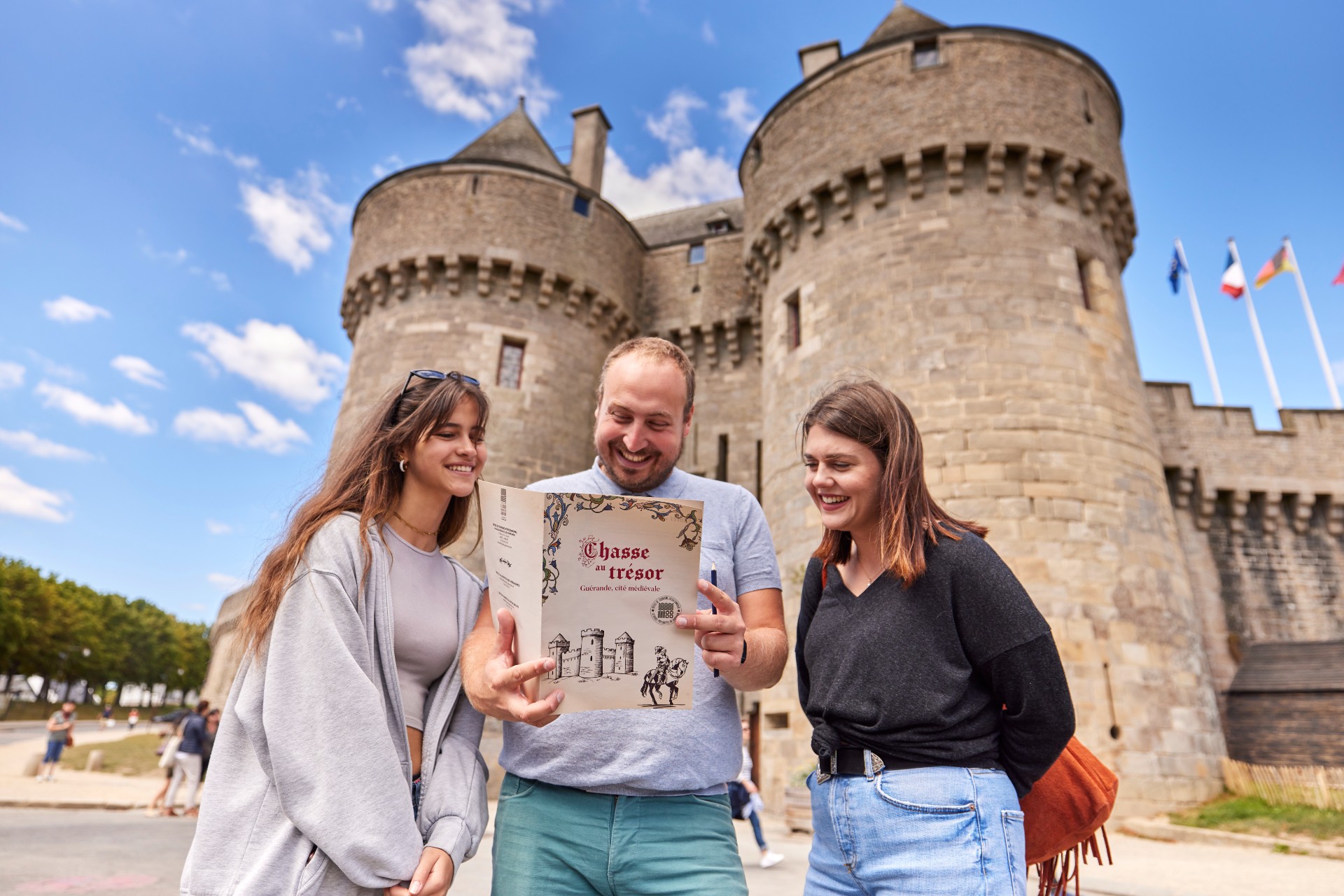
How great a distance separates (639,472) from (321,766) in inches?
41.7

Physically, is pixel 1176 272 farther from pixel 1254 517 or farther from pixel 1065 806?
pixel 1065 806

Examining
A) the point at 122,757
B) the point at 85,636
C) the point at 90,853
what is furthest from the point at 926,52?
the point at 85,636

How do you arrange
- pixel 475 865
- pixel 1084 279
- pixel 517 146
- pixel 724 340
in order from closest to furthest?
1. pixel 475 865
2. pixel 1084 279
3. pixel 724 340
4. pixel 517 146

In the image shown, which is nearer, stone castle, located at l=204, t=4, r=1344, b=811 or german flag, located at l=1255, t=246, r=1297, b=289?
stone castle, located at l=204, t=4, r=1344, b=811

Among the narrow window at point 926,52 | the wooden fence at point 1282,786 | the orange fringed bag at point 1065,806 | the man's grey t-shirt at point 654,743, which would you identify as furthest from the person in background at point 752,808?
the narrow window at point 926,52

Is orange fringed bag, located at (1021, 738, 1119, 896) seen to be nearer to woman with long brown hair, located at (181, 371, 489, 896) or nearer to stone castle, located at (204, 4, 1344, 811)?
woman with long brown hair, located at (181, 371, 489, 896)

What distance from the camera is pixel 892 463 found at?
2.04m

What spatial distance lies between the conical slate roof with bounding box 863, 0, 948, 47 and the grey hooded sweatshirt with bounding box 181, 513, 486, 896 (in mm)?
13851

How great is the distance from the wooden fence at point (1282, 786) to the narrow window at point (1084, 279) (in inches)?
253

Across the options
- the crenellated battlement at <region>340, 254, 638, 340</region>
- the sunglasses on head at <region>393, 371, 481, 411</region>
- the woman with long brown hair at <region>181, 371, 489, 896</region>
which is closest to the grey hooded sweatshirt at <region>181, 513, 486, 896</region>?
the woman with long brown hair at <region>181, 371, 489, 896</region>

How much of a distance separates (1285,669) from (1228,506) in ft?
11.4

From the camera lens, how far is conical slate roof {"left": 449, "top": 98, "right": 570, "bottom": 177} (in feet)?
55.6

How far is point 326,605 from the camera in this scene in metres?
1.79

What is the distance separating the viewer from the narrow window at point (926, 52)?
471 inches
